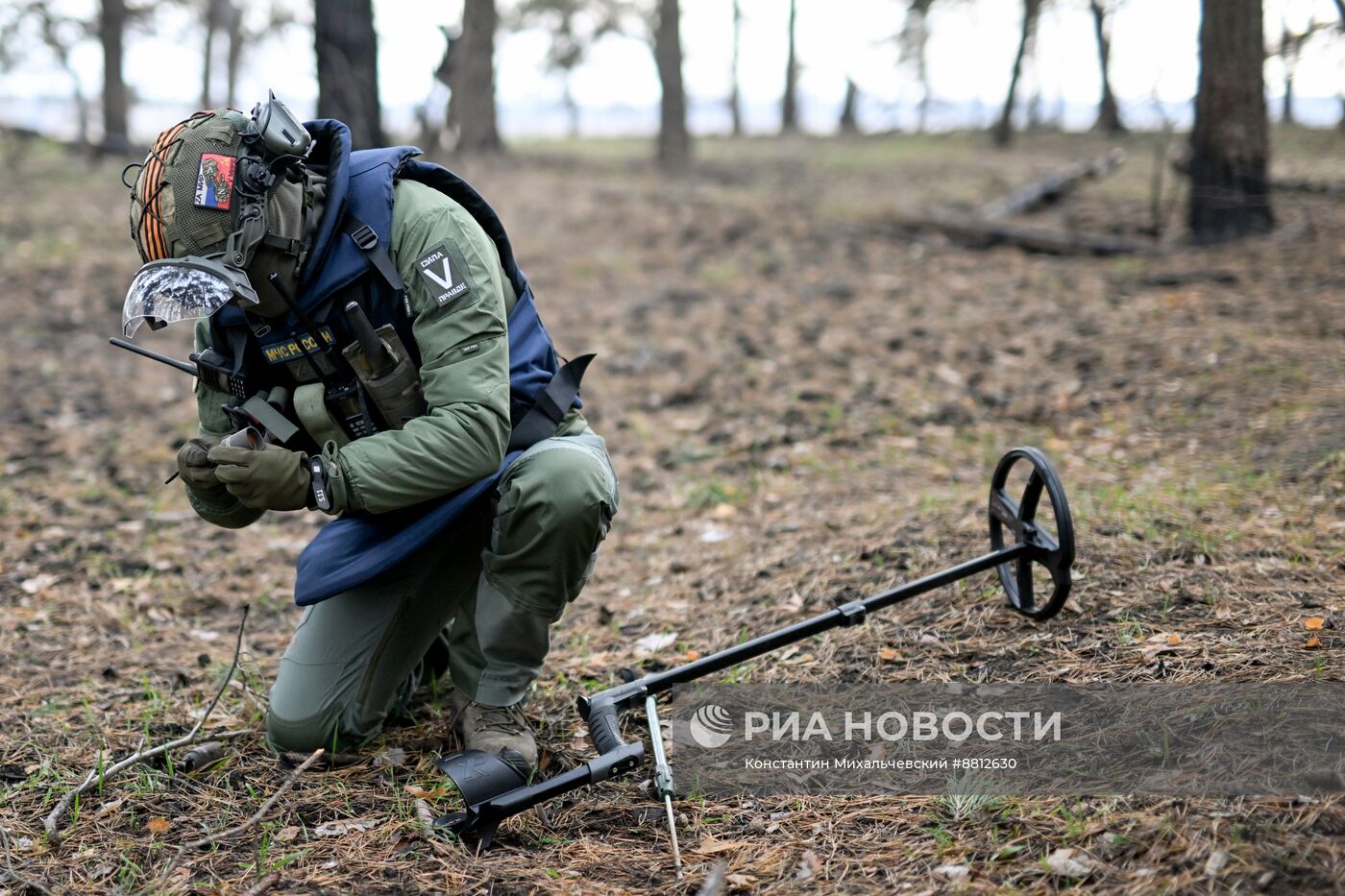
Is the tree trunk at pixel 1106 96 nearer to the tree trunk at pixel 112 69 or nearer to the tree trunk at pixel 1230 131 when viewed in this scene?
the tree trunk at pixel 1230 131

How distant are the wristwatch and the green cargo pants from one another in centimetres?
48

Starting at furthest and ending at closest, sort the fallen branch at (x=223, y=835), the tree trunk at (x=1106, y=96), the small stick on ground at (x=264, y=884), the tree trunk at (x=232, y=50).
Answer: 1. the tree trunk at (x=232, y=50)
2. the tree trunk at (x=1106, y=96)
3. the fallen branch at (x=223, y=835)
4. the small stick on ground at (x=264, y=884)

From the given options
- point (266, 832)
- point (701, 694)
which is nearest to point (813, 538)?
point (701, 694)

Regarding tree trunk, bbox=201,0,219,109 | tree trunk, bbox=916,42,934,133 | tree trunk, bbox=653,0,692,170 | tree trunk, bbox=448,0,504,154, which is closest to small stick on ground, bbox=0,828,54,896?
tree trunk, bbox=448,0,504,154

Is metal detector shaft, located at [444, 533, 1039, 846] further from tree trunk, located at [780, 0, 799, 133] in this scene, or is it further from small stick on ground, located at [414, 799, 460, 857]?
tree trunk, located at [780, 0, 799, 133]

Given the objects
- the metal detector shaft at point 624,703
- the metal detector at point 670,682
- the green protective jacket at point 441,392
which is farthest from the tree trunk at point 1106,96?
the green protective jacket at point 441,392

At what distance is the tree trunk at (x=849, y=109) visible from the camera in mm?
27188

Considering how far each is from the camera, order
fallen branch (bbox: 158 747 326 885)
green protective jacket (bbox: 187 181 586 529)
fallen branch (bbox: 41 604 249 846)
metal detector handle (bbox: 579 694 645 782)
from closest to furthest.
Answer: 1. fallen branch (bbox: 158 747 326 885)
2. metal detector handle (bbox: 579 694 645 782)
3. fallen branch (bbox: 41 604 249 846)
4. green protective jacket (bbox: 187 181 586 529)

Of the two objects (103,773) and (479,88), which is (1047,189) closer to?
(479,88)

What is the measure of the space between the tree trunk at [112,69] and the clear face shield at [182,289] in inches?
653

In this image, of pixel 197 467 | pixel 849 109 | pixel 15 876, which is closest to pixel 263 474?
pixel 197 467

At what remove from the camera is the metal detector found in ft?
8.66

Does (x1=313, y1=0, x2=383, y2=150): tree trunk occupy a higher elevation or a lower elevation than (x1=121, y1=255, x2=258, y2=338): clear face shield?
higher

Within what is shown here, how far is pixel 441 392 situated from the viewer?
2.91 meters
